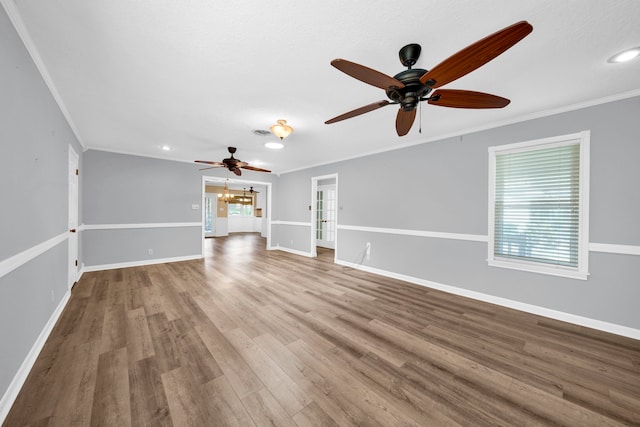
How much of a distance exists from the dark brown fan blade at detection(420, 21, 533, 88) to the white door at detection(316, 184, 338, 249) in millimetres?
6065

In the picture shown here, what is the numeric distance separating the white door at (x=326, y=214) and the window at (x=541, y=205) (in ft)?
15.8

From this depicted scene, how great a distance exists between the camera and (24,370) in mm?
1684

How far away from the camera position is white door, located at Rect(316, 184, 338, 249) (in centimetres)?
767

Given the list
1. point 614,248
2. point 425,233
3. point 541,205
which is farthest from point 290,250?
point 614,248

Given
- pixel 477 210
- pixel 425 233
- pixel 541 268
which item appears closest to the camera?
pixel 541 268

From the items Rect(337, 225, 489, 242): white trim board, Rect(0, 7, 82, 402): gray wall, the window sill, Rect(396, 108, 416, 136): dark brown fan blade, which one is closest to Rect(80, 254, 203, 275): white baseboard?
Rect(0, 7, 82, 402): gray wall

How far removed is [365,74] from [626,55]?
2286 millimetres

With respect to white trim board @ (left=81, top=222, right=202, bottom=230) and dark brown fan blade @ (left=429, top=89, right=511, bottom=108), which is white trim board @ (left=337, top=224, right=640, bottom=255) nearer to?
dark brown fan blade @ (left=429, top=89, right=511, bottom=108)

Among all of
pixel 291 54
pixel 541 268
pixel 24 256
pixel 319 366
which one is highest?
pixel 291 54

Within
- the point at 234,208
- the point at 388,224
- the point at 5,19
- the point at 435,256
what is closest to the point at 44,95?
the point at 5,19

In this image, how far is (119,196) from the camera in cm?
493

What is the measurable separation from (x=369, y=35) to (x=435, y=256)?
3429 millimetres

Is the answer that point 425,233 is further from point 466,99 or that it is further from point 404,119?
point 466,99

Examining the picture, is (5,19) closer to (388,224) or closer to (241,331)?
(241,331)
